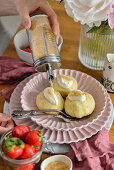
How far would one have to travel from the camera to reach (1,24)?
1.30m

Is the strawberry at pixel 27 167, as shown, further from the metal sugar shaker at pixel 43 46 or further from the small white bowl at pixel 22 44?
the small white bowl at pixel 22 44

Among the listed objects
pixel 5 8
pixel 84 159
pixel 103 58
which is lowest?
pixel 84 159

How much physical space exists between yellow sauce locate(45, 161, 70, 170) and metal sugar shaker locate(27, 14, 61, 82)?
30cm

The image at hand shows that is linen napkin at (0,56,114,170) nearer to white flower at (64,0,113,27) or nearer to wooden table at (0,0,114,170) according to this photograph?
wooden table at (0,0,114,170)

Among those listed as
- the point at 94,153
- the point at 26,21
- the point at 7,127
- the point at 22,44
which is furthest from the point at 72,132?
the point at 22,44

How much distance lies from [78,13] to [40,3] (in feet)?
1.16

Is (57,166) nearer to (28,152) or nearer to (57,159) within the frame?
(57,159)

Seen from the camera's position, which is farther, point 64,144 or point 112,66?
point 112,66

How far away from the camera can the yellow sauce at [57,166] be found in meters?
0.65

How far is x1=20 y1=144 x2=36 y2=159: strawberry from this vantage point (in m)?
0.57

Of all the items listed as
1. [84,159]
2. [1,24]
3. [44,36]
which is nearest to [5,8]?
[1,24]

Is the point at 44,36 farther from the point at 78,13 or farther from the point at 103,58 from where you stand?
the point at 103,58

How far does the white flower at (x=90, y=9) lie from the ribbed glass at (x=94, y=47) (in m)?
0.16

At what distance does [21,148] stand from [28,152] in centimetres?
2
